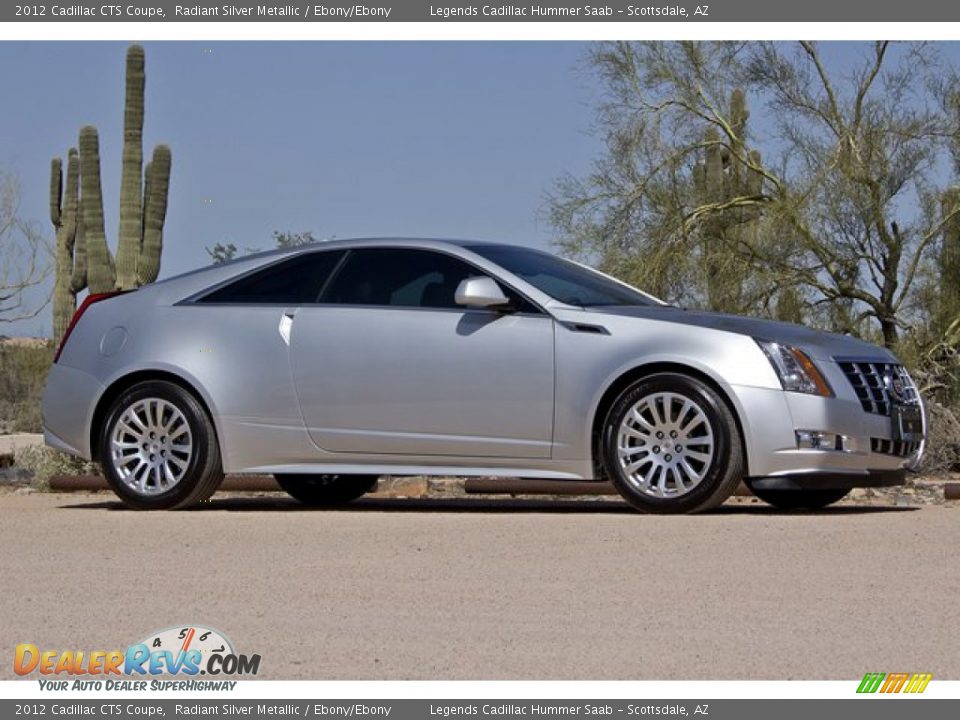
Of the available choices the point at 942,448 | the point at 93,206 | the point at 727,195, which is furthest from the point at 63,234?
the point at 942,448

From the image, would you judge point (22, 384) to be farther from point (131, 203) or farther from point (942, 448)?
point (942, 448)

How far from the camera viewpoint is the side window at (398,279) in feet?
35.9

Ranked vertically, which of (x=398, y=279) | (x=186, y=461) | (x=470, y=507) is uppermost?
(x=398, y=279)

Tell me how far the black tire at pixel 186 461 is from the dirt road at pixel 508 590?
267mm

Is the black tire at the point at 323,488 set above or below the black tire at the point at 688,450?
below

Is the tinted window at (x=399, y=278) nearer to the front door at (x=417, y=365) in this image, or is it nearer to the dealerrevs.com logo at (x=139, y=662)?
the front door at (x=417, y=365)

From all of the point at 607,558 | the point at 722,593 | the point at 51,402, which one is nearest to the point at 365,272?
the point at 51,402

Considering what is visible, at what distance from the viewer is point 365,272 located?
11.2m

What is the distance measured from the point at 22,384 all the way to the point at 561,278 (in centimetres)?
2590

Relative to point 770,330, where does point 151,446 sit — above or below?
below

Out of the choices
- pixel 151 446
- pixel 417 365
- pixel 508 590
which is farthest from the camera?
pixel 151 446

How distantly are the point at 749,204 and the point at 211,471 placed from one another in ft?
44.9

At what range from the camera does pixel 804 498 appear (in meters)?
11.4

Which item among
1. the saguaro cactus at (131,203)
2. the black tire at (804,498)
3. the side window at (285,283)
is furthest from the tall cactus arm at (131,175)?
the black tire at (804,498)
